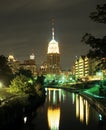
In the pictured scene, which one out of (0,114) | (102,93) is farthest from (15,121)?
(102,93)

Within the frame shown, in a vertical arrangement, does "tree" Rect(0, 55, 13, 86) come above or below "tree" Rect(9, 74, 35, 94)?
above

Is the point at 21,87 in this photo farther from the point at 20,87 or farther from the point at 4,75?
the point at 4,75

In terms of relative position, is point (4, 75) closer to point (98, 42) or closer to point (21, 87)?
point (21, 87)

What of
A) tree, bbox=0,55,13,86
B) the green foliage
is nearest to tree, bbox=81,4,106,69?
the green foliage

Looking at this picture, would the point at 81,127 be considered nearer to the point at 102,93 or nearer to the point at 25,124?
the point at 25,124

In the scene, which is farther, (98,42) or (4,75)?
(4,75)

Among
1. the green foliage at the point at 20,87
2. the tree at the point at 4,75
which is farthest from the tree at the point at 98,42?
the tree at the point at 4,75

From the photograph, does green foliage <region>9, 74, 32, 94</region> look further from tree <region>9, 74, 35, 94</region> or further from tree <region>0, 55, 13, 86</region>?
tree <region>0, 55, 13, 86</region>

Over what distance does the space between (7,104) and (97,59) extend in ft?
46.9

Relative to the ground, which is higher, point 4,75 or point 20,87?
point 4,75

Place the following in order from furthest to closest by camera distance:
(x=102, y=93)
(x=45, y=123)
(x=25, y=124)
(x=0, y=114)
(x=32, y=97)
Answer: (x=102, y=93) → (x=32, y=97) → (x=45, y=123) → (x=25, y=124) → (x=0, y=114)

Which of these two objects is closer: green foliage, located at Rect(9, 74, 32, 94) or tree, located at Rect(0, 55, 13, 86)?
green foliage, located at Rect(9, 74, 32, 94)

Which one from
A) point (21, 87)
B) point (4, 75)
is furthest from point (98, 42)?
point (4, 75)

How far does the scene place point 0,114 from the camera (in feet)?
154
